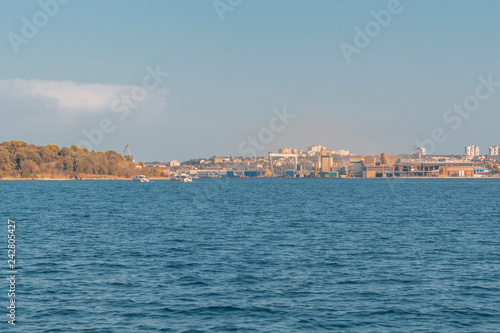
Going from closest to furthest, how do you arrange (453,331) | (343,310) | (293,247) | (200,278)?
1. (453,331)
2. (343,310)
3. (200,278)
4. (293,247)

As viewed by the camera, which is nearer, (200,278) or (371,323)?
(371,323)

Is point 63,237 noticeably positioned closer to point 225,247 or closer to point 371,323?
point 225,247

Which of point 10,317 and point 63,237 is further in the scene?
point 63,237

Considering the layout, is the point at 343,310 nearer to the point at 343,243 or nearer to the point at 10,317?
the point at 10,317

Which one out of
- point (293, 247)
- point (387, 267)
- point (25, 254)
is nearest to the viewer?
point (387, 267)

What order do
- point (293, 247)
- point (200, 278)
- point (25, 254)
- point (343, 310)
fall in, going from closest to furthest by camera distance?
point (343, 310)
point (200, 278)
point (25, 254)
point (293, 247)

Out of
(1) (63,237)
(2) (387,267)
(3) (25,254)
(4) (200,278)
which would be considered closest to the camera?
(4) (200,278)

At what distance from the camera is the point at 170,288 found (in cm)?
2817

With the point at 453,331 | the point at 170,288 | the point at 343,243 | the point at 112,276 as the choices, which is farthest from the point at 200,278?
the point at 343,243

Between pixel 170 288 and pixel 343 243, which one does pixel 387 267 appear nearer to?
pixel 343 243

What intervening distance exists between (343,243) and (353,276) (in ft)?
46.0

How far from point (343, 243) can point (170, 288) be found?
826 inches

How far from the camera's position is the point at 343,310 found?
2423cm

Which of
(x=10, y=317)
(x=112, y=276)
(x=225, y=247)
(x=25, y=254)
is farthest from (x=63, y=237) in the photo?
(x=10, y=317)
